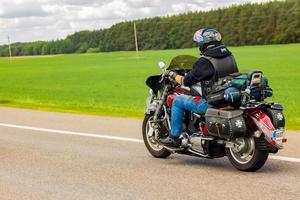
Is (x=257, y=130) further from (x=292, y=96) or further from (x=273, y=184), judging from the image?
(x=292, y=96)

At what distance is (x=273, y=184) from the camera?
22.7ft

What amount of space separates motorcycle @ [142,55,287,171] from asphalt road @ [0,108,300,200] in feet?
0.78

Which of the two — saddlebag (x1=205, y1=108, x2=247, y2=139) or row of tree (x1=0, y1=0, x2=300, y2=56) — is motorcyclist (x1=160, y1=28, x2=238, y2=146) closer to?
saddlebag (x1=205, y1=108, x2=247, y2=139)

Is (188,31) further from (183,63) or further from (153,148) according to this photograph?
(183,63)

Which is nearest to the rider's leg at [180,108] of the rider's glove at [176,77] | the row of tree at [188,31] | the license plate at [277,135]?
the rider's glove at [176,77]

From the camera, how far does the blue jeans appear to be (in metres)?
7.98

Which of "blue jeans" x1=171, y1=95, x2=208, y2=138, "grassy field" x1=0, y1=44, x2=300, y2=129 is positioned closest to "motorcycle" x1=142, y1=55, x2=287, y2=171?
"blue jeans" x1=171, y1=95, x2=208, y2=138

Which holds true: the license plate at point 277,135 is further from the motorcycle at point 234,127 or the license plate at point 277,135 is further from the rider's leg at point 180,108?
the rider's leg at point 180,108

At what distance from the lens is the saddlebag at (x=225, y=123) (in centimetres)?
737

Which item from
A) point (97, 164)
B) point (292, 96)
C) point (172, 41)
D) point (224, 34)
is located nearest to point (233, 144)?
point (97, 164)

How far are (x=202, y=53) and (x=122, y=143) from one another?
10.1 ft

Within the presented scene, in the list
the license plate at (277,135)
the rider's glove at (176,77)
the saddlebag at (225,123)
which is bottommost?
the license plate at (277,135)

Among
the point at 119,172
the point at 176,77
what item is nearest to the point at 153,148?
the point at 119,172

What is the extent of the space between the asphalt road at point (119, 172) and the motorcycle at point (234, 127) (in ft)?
0.78
